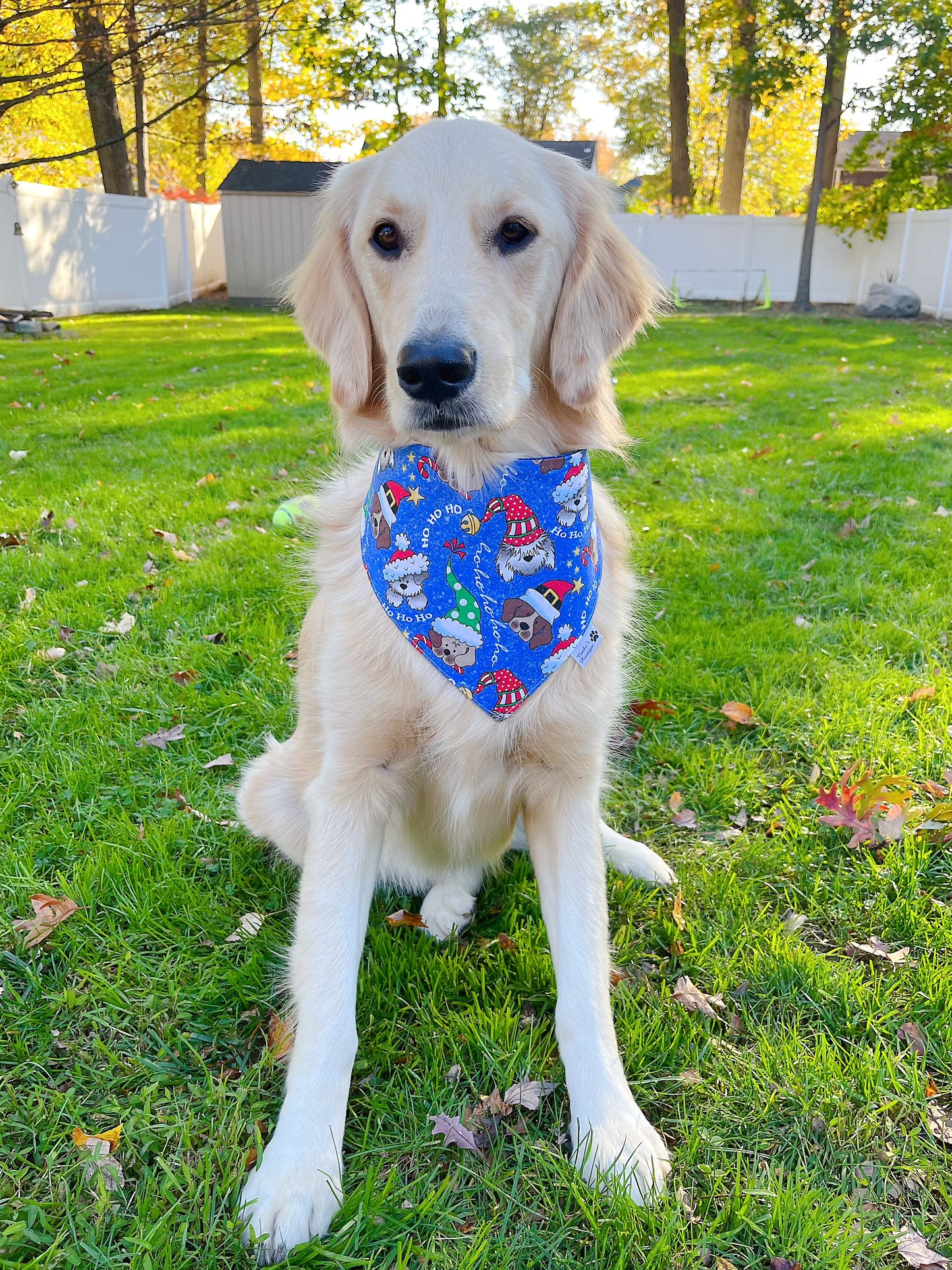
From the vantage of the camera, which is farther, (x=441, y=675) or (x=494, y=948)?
(x=494, y=948)

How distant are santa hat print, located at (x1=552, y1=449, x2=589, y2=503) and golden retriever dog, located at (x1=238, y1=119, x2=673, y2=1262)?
0.24 feet

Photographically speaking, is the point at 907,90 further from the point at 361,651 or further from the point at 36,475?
the point at 361,651

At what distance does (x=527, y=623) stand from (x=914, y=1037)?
1282 mm

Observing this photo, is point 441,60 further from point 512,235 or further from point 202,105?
point 512,235

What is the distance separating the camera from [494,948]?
229 centimetres

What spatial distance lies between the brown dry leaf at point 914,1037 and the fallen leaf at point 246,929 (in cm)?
158

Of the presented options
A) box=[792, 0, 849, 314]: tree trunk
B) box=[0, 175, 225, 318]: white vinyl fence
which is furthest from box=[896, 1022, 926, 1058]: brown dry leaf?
box=[792, 0, 849, 314]: tree trunk

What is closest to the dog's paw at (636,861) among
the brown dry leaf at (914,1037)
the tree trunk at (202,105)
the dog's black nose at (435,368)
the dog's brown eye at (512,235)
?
the brown dry leaf at (914,1037)

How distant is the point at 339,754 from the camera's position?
1998 millimetres

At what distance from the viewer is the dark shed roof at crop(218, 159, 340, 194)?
21156mm

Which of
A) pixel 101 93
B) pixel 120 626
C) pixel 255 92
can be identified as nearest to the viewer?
pixel 120 626

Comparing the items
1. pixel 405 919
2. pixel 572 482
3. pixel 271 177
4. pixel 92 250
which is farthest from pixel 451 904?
pixel 271 177

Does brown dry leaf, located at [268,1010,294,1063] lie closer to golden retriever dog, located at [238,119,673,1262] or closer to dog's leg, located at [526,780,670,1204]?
golden retriever dog, located at [238,119,673,1262]

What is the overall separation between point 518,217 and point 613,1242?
82.0 inches
